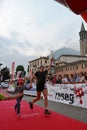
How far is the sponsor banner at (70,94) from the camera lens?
12.5 metres

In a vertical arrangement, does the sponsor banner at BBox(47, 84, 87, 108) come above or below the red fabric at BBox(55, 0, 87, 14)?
below

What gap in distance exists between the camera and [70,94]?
1389cm

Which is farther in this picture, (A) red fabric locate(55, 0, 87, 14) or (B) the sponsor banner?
(B) the sponsor banner

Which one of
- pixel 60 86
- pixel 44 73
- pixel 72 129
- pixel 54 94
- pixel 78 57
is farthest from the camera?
pixel 78 57

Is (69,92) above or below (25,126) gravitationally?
above

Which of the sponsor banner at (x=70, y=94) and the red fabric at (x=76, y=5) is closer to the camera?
the red fabric at (x=76, y=5)

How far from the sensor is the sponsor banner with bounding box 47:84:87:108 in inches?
492

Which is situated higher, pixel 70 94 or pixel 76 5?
pixel 76 5

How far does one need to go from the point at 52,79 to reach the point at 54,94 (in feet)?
4.73

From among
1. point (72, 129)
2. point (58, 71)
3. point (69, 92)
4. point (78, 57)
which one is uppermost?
point (78, 57)

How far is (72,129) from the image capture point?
6.64 meters

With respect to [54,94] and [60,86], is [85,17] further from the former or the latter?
[54,94]

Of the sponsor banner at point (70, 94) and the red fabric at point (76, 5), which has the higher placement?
the red fabric at point (76, 5)

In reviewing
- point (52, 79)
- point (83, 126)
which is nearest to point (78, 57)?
point (52, 79)
